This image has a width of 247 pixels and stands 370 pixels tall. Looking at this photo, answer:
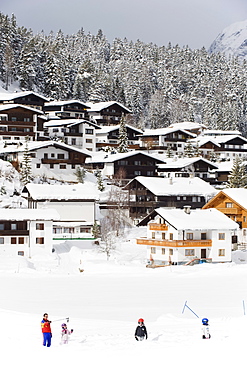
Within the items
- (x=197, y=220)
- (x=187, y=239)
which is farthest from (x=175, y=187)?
(x=187, y=239)

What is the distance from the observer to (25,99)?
274 feet

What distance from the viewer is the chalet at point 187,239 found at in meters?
43.2

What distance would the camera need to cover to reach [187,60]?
15375 cm

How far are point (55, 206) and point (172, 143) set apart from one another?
41.7 metres

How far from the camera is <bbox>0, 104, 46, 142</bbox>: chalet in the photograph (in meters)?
72.2

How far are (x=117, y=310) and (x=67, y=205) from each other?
29.0m

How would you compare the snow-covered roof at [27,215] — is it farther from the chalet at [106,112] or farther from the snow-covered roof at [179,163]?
the chalet at [106,112]

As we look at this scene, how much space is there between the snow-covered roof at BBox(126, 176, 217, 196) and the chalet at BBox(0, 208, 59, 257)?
52.1 ft

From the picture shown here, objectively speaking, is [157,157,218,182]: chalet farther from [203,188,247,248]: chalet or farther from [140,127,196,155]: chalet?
[203,188,247,248]: chalet

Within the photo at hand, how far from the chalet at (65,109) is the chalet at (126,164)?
63.1 feet

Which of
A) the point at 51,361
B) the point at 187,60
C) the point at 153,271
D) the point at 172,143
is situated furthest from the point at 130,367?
the point at 187,60

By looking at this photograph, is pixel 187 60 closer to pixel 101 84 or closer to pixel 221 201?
pixel 101 84

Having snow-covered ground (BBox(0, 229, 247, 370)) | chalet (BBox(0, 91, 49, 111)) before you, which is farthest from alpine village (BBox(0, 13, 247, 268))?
snow-covered ground (BBox(0, 229, 247, 370))

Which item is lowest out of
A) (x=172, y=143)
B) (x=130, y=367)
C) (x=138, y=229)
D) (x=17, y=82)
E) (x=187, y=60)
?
(x=130, y=367)
